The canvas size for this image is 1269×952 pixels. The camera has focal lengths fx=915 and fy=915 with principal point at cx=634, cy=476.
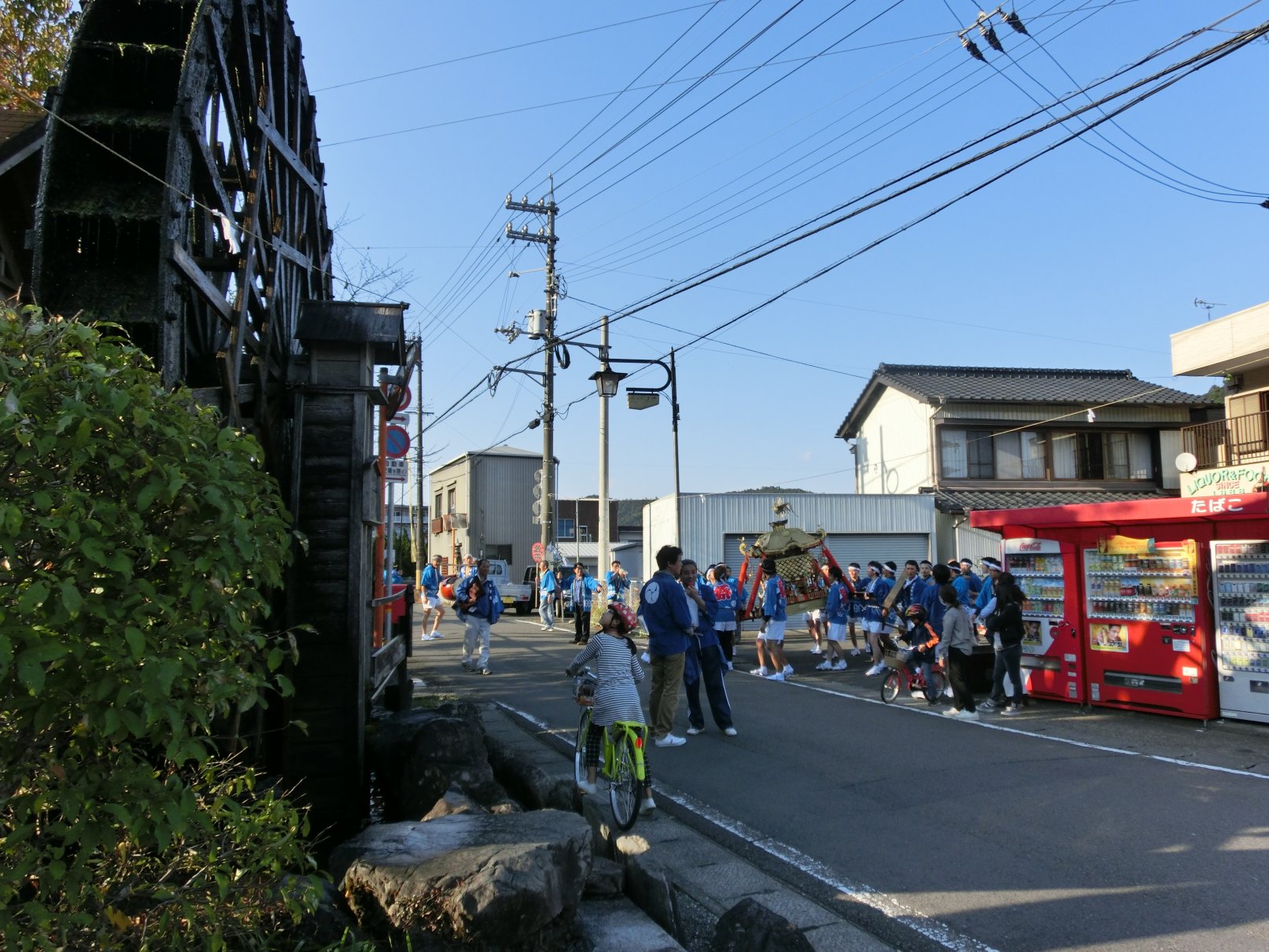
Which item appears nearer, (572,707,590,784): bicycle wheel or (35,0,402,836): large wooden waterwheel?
(35,0,402,836): large wooden waterwheel

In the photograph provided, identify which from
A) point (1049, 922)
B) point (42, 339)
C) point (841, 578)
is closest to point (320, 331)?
point (42, 339)

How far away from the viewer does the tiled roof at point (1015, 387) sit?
1109 inches

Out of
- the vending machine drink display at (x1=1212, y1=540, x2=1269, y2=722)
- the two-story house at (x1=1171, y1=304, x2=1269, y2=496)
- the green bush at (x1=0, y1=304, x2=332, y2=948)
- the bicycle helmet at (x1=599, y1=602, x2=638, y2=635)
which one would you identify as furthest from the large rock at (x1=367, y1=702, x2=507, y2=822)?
the two-story house at (x1=1171, y1=304, x2=1269, y2=496)

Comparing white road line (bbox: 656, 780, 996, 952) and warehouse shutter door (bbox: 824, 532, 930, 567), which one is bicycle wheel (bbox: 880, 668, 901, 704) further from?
warehouse shutter door (bbox: 824, 532, 930, 567)

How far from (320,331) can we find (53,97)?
2.05 metres

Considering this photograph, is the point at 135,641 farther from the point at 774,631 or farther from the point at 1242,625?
the point at 774,631

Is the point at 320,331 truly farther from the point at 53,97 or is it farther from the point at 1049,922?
the point at 1049,922

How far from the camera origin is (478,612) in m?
14.9

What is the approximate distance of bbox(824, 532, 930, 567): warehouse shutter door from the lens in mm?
25953

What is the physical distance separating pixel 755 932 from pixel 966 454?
2635 centimetres

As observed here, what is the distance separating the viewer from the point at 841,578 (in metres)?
14.8

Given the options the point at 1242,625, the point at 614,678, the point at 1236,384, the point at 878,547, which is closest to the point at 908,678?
the point at 1242,625

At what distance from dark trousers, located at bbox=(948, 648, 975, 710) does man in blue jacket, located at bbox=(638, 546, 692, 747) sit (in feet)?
11.6

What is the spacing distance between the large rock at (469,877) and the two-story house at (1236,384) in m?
18.5
